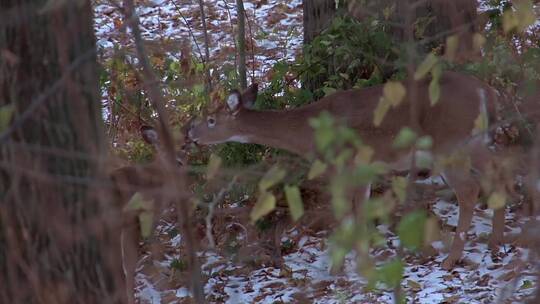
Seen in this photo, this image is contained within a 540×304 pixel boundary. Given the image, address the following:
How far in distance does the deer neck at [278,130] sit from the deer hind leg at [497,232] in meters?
1.42

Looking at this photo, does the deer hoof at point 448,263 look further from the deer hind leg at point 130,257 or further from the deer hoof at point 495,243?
the deer hind leg at point 130,257

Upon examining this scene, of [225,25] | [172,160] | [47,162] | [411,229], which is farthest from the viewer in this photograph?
[225,25]

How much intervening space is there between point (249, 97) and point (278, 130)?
1.17ft

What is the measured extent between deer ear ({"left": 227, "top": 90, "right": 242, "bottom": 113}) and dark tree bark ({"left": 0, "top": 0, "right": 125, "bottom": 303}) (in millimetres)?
3441

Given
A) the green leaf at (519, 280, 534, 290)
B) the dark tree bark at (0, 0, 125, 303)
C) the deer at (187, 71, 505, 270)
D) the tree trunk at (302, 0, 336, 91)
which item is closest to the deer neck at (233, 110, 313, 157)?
the deer at (187, 71, 505, 270)

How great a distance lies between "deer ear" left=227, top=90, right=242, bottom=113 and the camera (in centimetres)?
753

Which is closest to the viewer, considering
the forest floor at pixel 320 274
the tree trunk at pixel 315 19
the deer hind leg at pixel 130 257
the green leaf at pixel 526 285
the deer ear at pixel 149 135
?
the green leaf at pixel 526 285

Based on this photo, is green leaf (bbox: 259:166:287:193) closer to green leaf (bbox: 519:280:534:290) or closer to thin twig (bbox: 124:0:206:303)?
thin twig (bbox: 124:0:206:303)

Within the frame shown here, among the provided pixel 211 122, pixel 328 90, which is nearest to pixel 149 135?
pixel 211 122

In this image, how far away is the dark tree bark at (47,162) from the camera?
3916 millimetres

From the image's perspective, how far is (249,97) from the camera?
25.1 feet

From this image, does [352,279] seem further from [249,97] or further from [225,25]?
[225,25]

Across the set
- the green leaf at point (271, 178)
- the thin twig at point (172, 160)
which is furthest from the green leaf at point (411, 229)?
the thin twig at point (172, 160)

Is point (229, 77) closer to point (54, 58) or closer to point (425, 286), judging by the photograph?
point (425, 286)
